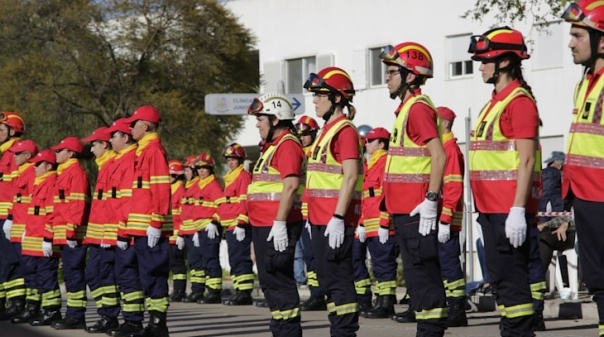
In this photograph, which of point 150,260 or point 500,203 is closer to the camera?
point 500,203

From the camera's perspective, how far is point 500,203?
372 inches

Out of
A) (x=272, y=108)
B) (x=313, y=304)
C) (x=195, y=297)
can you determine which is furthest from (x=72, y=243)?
(x=195, y=297)

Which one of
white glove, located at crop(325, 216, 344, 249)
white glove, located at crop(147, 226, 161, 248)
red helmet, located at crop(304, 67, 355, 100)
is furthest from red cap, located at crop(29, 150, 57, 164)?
white glove, located at crop(325, 216, 344, 249)

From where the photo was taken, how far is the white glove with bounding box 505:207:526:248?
9.05 meters

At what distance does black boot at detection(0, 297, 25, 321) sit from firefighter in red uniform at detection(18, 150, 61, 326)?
16.1 inches

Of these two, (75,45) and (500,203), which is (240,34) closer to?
(75,45)

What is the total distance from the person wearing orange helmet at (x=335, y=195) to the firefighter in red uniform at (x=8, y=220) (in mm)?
6736

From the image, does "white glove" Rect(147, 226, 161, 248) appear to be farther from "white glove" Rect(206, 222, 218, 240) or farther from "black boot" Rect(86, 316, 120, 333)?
"white glove" Rect(206, 222, 218, 240)

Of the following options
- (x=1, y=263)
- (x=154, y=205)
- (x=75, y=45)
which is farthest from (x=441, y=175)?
(x=75, y=45)

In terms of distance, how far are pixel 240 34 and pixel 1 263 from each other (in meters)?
19.4

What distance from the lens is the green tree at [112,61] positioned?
33.2m

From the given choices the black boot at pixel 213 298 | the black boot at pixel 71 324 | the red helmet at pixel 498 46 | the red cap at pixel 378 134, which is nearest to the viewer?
the red helmet at pixel 498 46

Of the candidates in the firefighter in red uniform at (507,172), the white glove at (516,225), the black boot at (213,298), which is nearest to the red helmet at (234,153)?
the black boot at (213,298)

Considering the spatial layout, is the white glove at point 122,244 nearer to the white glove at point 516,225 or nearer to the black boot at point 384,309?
the black boot at point 384,309
